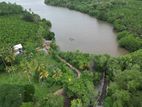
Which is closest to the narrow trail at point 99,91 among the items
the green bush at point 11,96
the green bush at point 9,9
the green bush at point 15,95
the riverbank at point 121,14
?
the green bush at point 15,95

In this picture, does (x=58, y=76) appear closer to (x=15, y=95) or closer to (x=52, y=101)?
(x=52, y=101)

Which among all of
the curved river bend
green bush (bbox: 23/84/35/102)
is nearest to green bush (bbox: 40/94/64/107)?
green bush (bbox: 23/84/35/102)

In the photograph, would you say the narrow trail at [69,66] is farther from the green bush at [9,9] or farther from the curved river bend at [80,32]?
the green bush at [9,9]

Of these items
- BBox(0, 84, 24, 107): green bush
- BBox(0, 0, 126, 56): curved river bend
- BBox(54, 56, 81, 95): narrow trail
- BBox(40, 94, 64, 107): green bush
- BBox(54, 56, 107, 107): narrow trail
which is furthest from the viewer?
BBox(0, 0, 126, 56): curved river bend

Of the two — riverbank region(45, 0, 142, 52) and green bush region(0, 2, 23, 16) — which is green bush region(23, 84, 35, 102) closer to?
riverbank region(45, 0, 142, 52)

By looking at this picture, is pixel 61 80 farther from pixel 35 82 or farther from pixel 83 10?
pixel 83 10
